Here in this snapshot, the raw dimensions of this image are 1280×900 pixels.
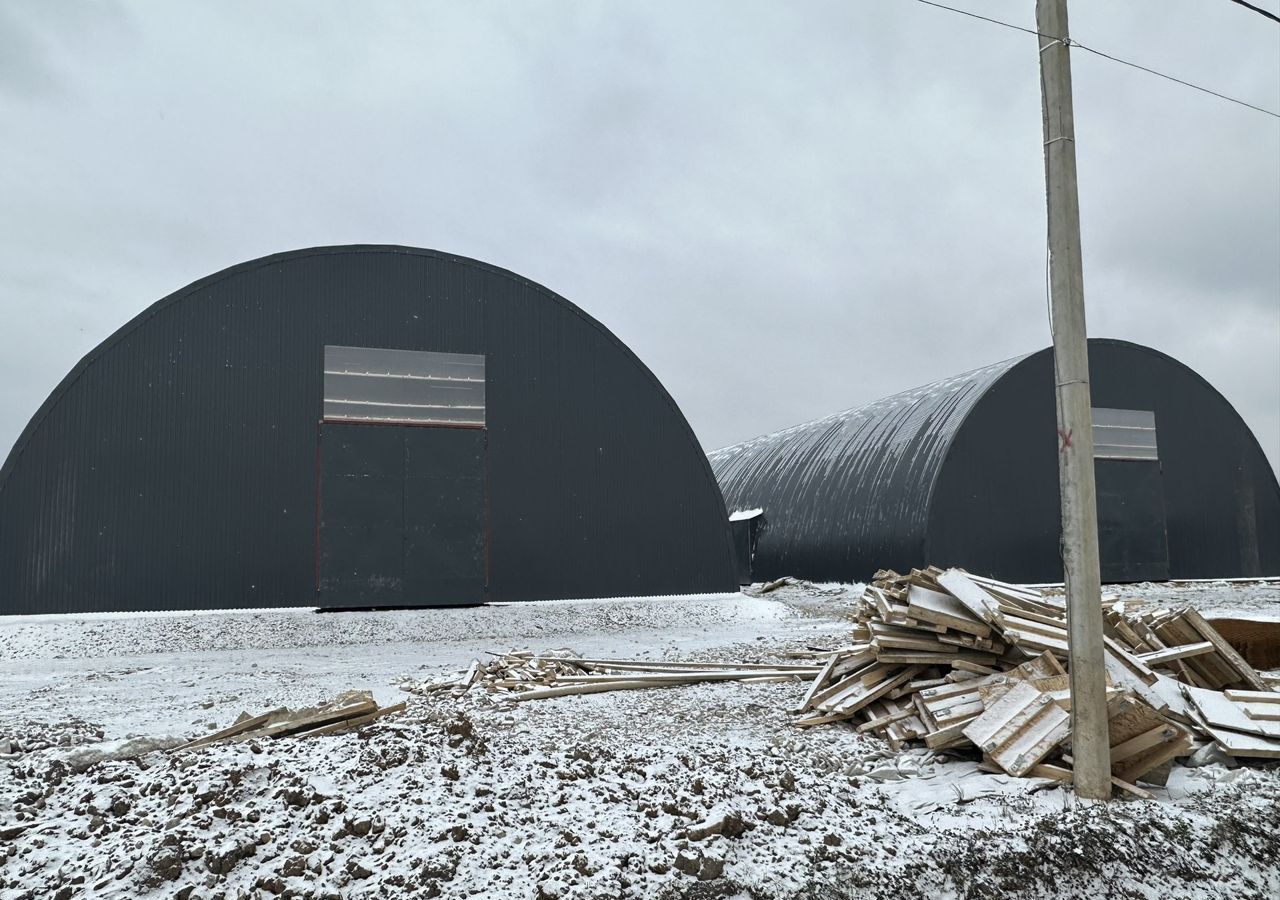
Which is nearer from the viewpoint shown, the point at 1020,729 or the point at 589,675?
the point at 1020,729

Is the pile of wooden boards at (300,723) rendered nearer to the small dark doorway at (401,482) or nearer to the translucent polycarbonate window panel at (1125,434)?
the small dark doorway at (401,482)

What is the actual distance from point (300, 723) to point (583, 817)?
316 cm

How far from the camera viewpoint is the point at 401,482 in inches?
792

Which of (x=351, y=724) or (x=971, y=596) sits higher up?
(x=971, y=596)

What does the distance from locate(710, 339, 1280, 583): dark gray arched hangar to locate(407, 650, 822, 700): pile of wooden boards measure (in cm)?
1369

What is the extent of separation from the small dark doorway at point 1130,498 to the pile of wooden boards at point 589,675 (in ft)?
60.6

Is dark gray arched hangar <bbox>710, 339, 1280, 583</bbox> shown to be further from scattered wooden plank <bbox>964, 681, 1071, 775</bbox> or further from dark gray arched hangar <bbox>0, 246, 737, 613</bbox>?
scattered wooden plank <bbox>964, 681, 1071, 775</bbox>

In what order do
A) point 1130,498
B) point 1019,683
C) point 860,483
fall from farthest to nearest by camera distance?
1. point 860,483
2. point 1130,498
3. point 1019,683

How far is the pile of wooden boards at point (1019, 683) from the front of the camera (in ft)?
21.9

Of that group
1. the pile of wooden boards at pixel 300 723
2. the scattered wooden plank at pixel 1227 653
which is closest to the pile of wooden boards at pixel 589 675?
the pile of wooden boards at pixel 300 723

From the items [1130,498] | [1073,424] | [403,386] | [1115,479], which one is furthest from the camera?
[1130,498]

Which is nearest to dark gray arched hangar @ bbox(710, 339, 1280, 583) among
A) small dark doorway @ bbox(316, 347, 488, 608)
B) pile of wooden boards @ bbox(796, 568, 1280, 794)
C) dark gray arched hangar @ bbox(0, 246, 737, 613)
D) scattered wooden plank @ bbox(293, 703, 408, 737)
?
dark gray arched hangar @ bbox(0, 246, 737, 613)

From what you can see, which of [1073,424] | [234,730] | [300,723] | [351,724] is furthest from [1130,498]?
[234,730]

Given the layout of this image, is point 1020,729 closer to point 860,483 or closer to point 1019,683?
point 1019,683
